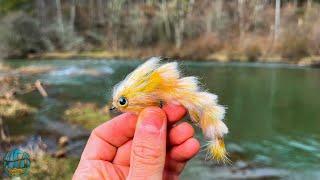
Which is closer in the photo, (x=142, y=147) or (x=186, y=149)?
(x=142, y=147)

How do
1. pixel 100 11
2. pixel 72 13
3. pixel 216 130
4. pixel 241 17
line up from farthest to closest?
pixel 100 11 < pixel 72 13 < pixel 241 17 < pixel 216 130

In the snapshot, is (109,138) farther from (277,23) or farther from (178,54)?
(277,23)

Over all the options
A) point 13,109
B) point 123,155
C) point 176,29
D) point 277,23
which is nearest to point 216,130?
point 123,155

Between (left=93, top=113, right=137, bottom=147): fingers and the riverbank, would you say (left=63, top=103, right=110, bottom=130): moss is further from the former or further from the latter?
the riverbank

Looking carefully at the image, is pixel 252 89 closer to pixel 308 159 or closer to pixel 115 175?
pixel 308 159

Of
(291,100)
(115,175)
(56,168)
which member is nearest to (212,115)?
(115,175)

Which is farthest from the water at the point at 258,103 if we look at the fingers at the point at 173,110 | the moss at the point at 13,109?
the fingers at the point at 173,110
